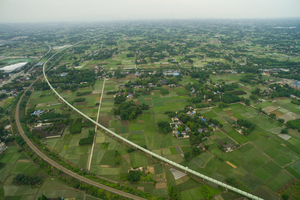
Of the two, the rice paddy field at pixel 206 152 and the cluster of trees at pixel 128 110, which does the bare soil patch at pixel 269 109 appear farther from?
the cluster of trees at pixel 128 110

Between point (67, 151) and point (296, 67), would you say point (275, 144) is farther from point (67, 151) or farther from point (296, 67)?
point (296, 67)

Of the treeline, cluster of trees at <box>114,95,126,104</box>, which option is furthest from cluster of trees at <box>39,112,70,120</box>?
the treeline

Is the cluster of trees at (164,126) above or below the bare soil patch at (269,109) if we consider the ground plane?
below

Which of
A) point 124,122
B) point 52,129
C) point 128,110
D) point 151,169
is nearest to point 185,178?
point 151,169

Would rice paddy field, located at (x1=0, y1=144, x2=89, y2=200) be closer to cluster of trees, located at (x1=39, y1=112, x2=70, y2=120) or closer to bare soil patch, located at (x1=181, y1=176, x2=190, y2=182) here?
cluster of trees, located at (x1=39, y1=112, x2=70, y2=120)

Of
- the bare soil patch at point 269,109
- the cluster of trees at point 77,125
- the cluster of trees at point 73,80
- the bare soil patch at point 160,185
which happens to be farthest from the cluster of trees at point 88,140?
the bare soil patch at point 269,109

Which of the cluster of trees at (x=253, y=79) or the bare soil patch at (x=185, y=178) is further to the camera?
the cluster of trees at (x=253, y=79)
